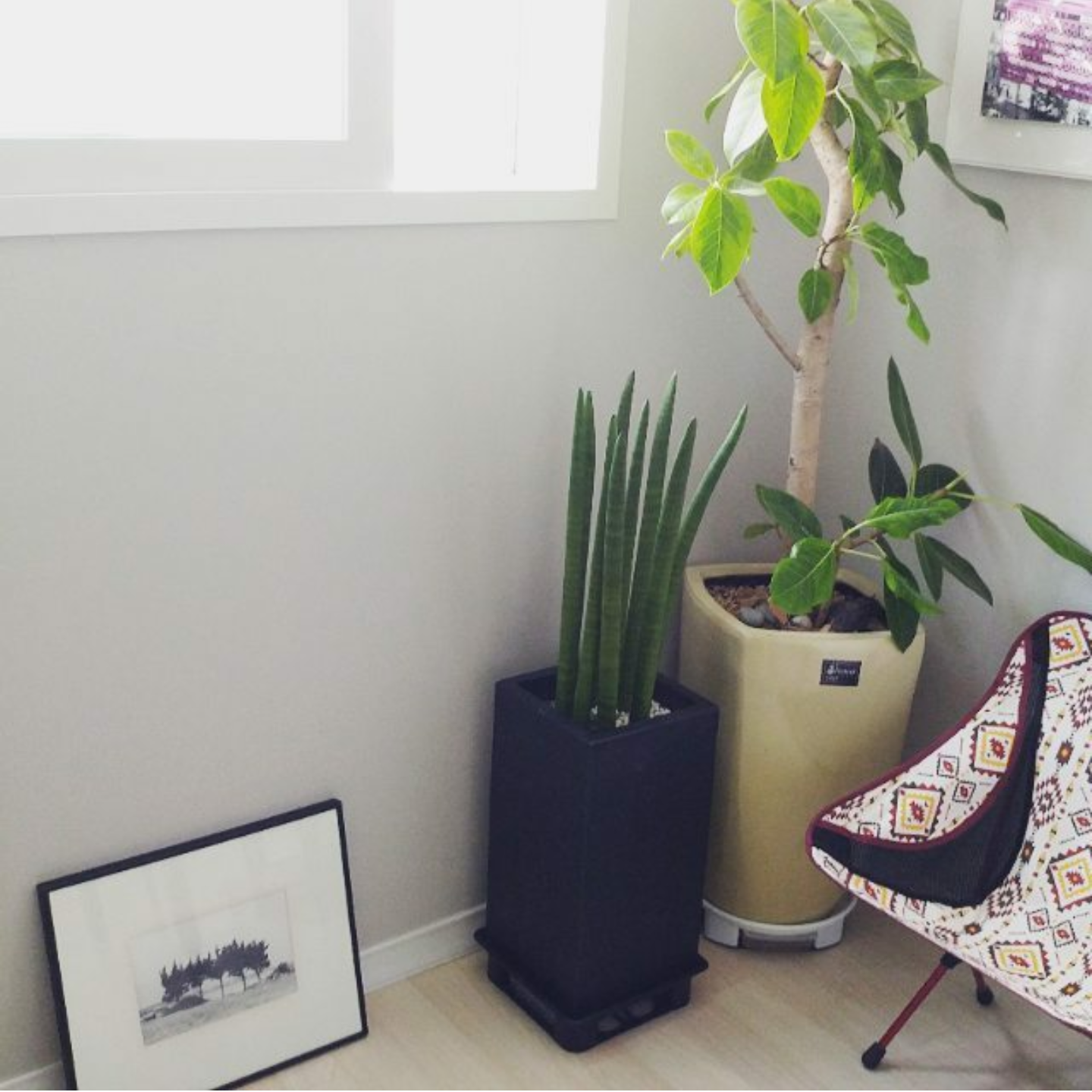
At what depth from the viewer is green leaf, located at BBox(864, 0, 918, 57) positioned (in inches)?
84.7

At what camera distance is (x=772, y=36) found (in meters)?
1.96

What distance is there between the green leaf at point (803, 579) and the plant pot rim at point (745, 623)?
129 mm

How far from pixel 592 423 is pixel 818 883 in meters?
0.92

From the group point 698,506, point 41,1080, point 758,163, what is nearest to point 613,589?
point 698,506

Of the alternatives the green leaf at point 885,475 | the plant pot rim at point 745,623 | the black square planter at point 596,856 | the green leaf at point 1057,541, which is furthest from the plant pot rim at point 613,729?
the green leaf at point 1057,541

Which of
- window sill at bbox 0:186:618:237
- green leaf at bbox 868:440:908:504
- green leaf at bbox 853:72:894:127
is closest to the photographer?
window sill at bbox 0:186:618:237

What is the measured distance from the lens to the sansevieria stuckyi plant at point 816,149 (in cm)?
198

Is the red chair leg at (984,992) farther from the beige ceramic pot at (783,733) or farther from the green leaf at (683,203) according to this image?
A: the green leaf at (683,203)

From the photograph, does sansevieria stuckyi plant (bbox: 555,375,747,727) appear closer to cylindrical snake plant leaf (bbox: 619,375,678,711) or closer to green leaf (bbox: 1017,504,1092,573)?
cylindrical snake plant leaf (bbox: 619,375,678,711)

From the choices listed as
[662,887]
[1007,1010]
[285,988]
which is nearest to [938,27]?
[662,887]

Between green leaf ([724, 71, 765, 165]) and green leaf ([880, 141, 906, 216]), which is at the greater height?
green leaf ([724, 71, 765, 165])

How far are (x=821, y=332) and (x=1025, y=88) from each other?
0.47 meters

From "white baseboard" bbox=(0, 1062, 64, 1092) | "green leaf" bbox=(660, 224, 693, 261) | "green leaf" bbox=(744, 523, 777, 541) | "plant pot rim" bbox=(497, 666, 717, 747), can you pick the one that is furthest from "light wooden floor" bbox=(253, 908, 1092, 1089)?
"green leaf" bbox=(660, 224, 693, 261)

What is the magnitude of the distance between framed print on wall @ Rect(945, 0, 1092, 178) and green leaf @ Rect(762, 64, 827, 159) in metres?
0.50
